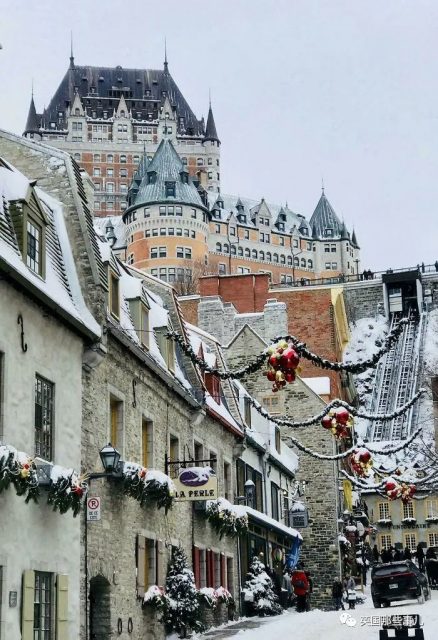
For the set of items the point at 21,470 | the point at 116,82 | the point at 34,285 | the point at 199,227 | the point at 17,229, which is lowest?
the point at 21,470

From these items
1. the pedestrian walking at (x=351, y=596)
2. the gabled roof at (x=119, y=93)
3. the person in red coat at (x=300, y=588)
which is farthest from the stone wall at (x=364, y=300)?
the person in red coat at (x=300, y=588)

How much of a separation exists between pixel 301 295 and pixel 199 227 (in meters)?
89.1

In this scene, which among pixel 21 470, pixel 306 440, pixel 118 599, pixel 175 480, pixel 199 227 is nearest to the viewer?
pixel 21 470

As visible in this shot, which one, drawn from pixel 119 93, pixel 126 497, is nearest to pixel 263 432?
pixel 126 497

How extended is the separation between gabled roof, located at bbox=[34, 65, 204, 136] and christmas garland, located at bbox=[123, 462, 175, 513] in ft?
535

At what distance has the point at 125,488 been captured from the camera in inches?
736

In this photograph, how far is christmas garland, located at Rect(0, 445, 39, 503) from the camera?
44.2 feet

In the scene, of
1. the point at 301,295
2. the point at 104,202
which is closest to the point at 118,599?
the point at 301,295

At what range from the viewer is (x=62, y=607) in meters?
15.7

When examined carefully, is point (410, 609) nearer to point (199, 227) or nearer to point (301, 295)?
point (301, 295)

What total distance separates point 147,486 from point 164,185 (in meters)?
124

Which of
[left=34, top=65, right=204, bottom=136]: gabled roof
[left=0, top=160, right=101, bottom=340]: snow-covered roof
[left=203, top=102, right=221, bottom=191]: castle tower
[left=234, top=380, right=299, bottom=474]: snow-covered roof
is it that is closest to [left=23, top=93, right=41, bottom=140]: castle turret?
[left=34, top=65, right=204, bottom=136]: gabled roof

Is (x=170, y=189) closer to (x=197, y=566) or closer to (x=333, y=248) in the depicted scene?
(x=333, y=248)

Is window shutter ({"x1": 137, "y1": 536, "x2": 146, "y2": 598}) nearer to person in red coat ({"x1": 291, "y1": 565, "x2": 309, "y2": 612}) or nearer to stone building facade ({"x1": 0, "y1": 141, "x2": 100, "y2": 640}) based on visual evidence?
stone building facade ({"x1": 0, "y1": 141, "x2": 100, "y2": 640})
